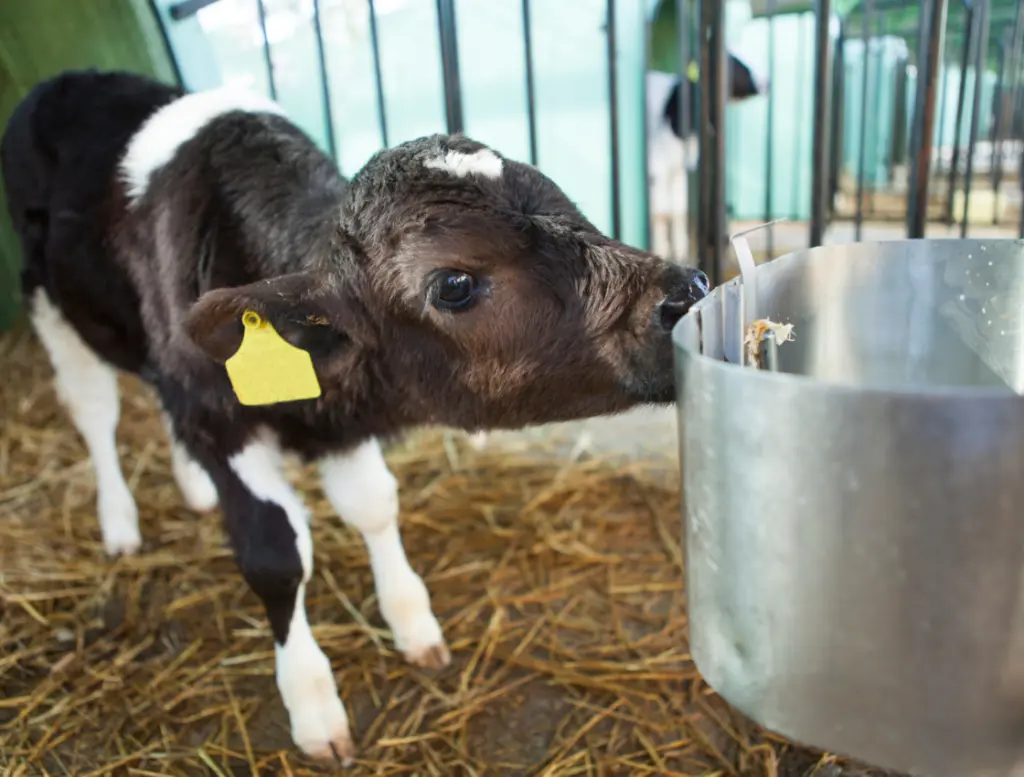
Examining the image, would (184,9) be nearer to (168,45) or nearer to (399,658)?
(168,45)

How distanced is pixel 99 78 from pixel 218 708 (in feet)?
6.29

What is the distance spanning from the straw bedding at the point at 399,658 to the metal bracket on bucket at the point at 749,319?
969 millimetres

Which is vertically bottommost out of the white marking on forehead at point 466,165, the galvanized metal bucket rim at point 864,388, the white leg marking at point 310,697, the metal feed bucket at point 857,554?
the white leg marking at point 310,697

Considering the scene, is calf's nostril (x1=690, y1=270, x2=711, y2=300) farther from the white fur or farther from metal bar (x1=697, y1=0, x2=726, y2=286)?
the white fur

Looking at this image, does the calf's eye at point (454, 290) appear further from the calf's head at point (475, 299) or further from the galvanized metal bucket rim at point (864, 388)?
the galvanized metal bucket rim at point (864, 388)

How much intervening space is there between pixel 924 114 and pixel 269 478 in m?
1.86

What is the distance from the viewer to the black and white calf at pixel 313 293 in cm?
150

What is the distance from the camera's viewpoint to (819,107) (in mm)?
2150

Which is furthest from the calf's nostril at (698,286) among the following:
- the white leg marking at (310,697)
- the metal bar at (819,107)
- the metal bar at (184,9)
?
the metal bar at (184,9)

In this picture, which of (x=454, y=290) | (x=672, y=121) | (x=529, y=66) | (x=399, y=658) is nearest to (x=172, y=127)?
(x=529, y=66)

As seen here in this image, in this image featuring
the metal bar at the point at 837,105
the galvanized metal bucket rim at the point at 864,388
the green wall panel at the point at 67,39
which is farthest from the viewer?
the metal bar at the point at 837,105

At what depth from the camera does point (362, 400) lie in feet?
5.92

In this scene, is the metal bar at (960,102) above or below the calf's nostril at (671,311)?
above

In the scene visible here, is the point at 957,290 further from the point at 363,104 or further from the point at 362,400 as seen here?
the point at 363,104
